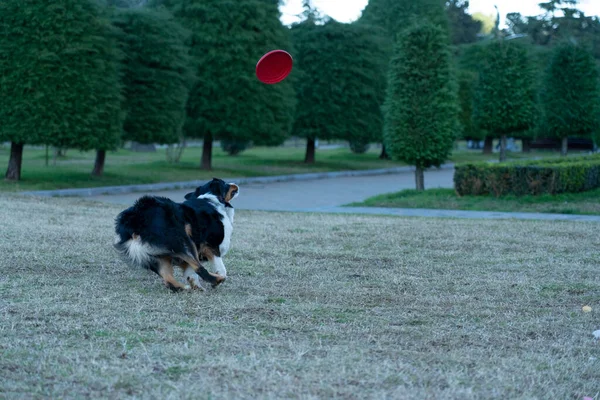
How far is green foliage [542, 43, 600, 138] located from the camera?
41.3 meters

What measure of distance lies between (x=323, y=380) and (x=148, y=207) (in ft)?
11.4

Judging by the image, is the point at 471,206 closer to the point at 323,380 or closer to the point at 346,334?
the point at 346,334

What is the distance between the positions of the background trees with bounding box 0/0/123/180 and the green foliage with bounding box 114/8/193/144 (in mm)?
3679

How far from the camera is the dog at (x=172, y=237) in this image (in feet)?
26.3

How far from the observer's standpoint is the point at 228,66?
121ft

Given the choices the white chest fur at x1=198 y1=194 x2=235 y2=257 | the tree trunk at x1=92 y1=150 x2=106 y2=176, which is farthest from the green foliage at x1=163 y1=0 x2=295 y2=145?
the white chest fur at x1=198 y1=194 x2=235 y2=257

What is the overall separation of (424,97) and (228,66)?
13.5m

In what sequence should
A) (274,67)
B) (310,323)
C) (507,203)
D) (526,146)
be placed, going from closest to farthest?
(310,323) < (274,67) < (507,203) < (526,146)

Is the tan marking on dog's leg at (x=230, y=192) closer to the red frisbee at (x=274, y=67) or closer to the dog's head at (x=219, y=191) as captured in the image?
the dog's head at (x=219, y=191)

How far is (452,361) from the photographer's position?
232 inches

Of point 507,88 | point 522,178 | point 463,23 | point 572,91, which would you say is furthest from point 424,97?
point 463,23

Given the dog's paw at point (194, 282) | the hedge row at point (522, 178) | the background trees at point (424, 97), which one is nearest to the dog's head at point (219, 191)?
the dog's paw at point (194, 282)

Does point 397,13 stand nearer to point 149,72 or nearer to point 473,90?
point 473,90

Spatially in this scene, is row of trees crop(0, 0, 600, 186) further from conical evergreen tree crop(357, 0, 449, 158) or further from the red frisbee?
the red frisbee
